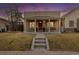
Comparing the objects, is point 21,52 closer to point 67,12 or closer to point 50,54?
point 50,54

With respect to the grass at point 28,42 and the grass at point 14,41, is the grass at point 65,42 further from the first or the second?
the grass at point 14,41

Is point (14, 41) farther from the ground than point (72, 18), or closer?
closer

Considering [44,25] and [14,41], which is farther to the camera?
[44,25]

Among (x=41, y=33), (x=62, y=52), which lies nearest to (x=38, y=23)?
(x=41, y=33)

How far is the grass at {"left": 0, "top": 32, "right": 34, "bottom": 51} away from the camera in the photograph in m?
4.28

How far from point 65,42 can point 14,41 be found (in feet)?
4.23

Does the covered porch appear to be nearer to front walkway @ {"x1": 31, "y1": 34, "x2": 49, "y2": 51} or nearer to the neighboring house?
front walkway @ {"x1": 31, "y1": 34, "x2": 49, "y2": 51}

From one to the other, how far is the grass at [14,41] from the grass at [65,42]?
58cm

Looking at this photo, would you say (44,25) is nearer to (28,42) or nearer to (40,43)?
(40,43)

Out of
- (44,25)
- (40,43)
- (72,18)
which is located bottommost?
(40,43)

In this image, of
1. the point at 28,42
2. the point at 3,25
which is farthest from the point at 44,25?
the point at 3,25

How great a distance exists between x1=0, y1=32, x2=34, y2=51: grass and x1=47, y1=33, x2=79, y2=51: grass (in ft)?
1.89

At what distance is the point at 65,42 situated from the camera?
14.2ft

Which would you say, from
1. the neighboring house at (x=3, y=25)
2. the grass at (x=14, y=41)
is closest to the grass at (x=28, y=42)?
the grass at (x=14, y=41)
